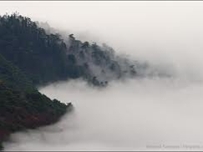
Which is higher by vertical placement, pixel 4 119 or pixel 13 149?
pixel 4 119

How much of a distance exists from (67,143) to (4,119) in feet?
63.3

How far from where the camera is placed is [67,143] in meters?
197

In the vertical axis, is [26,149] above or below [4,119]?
below

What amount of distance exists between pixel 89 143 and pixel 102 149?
14.7 metres

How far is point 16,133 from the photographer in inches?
7603

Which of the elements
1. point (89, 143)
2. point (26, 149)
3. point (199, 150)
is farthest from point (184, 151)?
point (26, 149)

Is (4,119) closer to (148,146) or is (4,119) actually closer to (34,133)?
(34,133)

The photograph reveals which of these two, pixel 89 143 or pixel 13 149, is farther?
pixel 89 143

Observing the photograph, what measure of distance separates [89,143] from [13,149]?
28.3 metres

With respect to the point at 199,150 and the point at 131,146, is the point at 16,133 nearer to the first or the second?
the point at 131,146

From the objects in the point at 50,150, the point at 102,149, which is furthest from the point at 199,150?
the point at 50,150

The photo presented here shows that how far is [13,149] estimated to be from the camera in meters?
178

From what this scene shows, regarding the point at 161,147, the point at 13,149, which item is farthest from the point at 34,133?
the point at 161,147

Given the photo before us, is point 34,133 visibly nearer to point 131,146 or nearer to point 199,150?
point 131,146
